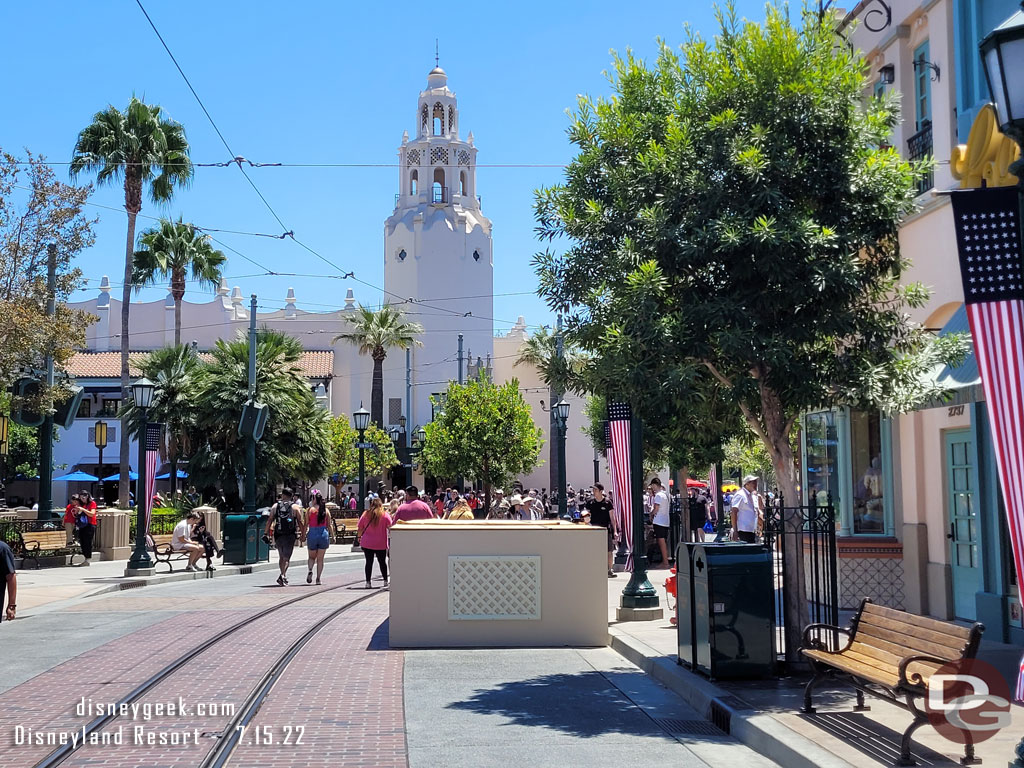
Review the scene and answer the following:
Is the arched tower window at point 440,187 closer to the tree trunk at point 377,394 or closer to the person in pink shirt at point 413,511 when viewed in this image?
the tree trunk at point 377,394

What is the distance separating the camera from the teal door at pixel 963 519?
43.4 feet

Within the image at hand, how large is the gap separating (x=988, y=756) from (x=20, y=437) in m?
67.3

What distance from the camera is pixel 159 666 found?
1130 cm

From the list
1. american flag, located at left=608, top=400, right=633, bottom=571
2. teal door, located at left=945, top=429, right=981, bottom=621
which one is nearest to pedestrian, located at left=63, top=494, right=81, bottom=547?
american flag, located at left=608, top=400, right=633, bottom=571

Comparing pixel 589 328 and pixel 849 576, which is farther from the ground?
pixel 589 328

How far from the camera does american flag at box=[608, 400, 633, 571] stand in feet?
52.6

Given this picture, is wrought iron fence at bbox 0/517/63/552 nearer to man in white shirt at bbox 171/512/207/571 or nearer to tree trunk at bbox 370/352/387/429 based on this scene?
man in white shirt at bbox 171/512/207/571

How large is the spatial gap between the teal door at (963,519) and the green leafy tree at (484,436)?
34.9 meters

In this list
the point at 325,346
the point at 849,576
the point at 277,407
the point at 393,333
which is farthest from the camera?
the point at 325,346

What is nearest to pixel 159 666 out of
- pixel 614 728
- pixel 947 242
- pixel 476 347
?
pixel 614 728

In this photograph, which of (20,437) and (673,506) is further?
(20,437)

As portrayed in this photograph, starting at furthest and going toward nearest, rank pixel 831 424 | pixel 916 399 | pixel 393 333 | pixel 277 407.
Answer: pixel 393 333 → pixel 277 407 → pixel 831 424 → pixel 916 399

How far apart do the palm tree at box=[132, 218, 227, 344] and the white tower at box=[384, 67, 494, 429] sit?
90.0ft

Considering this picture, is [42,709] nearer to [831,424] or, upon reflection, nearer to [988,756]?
[988,756]
